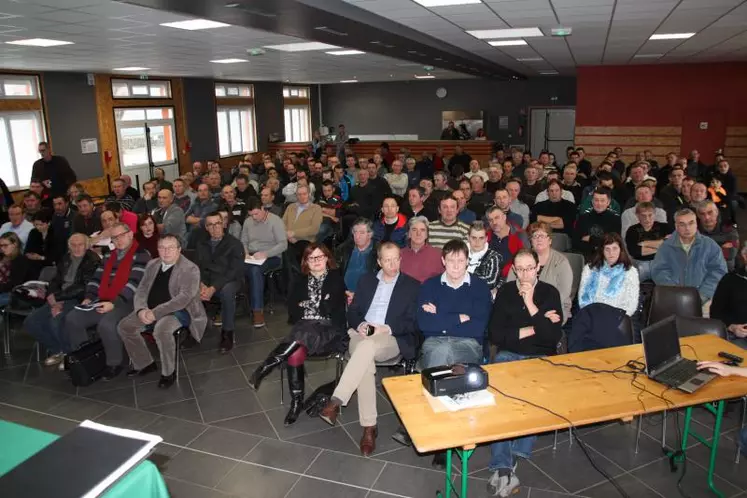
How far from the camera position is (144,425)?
13.7 feet

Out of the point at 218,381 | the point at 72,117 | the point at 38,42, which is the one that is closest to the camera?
the point at 218,381

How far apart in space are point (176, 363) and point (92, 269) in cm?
138

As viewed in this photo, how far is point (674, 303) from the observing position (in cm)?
414

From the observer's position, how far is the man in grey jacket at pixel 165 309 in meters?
4.75

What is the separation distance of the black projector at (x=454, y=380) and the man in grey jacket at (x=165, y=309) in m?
2.69

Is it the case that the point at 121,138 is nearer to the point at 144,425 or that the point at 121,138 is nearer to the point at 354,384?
the point at 144,425

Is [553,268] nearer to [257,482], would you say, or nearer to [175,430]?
[257,482]

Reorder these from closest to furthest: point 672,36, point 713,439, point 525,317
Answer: point 713,439 → point 525,317 → point 672,36

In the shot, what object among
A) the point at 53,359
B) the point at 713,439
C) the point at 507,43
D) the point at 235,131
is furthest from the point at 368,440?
the point at 235,131

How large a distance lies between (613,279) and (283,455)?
8.63ft

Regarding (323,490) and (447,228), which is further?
(447,228)

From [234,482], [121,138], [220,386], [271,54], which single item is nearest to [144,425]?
[220,386]

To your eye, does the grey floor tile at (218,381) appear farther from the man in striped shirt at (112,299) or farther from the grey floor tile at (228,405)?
the man in striped shirt at (112,299)

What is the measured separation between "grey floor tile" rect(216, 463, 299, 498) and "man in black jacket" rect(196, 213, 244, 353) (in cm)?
200
